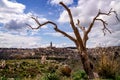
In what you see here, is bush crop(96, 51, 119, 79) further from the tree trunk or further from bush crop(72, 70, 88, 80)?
bush crop(72, 70, 88, 80)

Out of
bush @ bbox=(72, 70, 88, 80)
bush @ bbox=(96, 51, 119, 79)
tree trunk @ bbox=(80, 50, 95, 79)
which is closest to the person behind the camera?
bush @ bbox=(72, 70, 88, 80)

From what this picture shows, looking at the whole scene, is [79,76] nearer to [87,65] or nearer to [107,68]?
[107,68]

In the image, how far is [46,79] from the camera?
15.0 m

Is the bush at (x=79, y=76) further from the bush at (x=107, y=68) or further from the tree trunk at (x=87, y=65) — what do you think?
the bush at (x=107, y=68)

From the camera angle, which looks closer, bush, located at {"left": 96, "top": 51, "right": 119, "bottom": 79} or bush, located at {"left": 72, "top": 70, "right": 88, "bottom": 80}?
bush, located at {"left": 72, "top": 70, "right": 88, "bottom": 80}

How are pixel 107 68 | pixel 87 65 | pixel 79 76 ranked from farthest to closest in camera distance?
pixel 87 65 < pixel 107 68 < pixel 79 76

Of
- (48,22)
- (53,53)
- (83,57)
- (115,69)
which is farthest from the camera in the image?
(53,53)

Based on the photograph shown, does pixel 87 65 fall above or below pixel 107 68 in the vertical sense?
above

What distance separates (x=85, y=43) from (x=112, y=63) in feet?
8.47

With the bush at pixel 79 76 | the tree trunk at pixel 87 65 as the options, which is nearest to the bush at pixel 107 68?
the tree trunk at pixel 87 65

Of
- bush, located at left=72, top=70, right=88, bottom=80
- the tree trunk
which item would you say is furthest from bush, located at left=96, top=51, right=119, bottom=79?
bush, located at left=72, top=70, right=88, bottom=80

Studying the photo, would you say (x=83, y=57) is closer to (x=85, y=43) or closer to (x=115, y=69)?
(x=85, y=43)

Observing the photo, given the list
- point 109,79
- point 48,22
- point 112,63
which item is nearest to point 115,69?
point 112,63

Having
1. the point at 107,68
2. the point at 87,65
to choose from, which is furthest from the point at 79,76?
the point at 87,65
